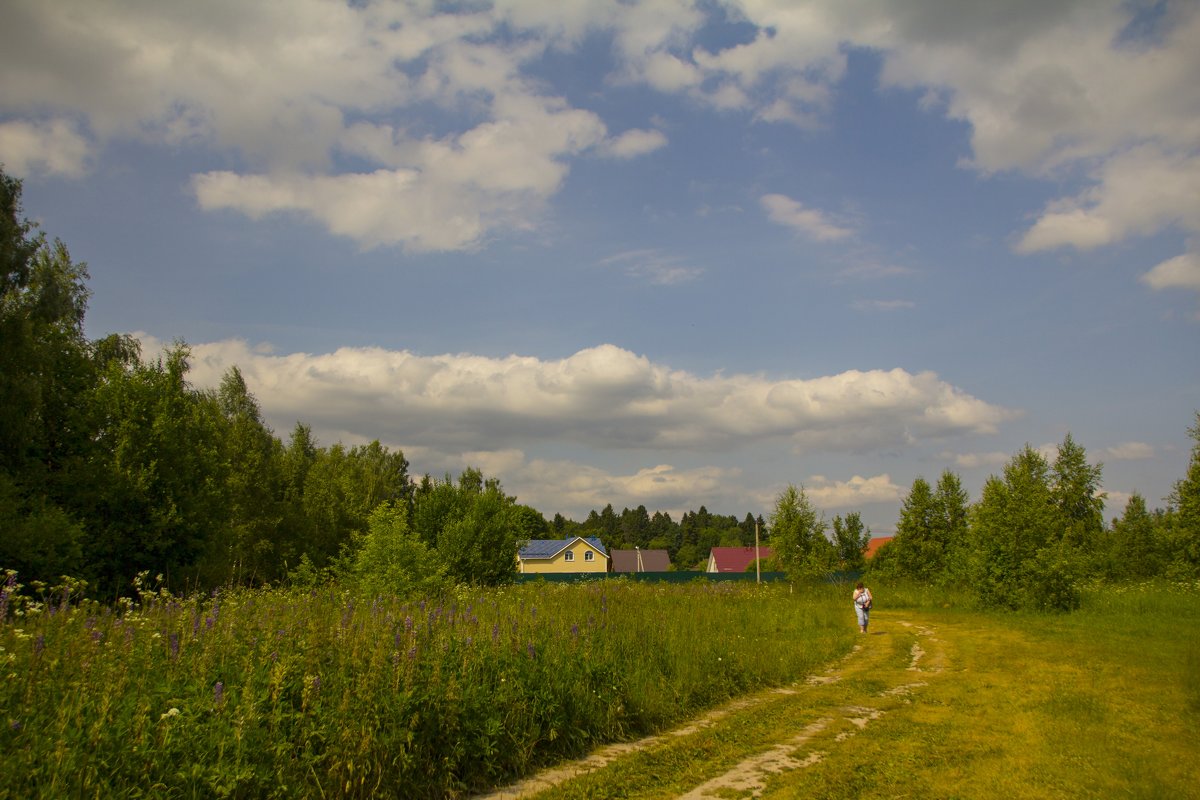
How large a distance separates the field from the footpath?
0.12ft

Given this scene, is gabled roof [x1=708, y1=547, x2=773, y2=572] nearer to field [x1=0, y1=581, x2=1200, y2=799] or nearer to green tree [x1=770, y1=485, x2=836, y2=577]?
green tree [x1=770, y1=485, x2=836, y2=577]

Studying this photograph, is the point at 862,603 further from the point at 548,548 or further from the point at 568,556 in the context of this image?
the point at 548,548

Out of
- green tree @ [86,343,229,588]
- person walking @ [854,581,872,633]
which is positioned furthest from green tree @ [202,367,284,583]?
person walking @ [854,581,872,633]

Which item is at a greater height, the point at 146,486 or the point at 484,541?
the point at 146,486

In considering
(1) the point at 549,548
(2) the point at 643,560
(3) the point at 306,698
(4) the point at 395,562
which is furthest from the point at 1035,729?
(2) the point at 643,560

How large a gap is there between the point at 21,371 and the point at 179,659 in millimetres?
22908

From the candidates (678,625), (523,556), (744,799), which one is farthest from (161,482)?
(523,556)

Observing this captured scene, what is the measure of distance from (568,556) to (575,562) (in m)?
1.07

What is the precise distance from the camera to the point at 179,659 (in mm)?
5129

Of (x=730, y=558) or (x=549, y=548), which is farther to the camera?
(x=730, y=558)

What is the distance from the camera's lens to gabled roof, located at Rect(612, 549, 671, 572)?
96375 mm

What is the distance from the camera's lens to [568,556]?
3108 inches

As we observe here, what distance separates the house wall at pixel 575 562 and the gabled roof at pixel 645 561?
14.0 m

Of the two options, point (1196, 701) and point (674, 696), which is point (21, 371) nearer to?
point (674, 696)
